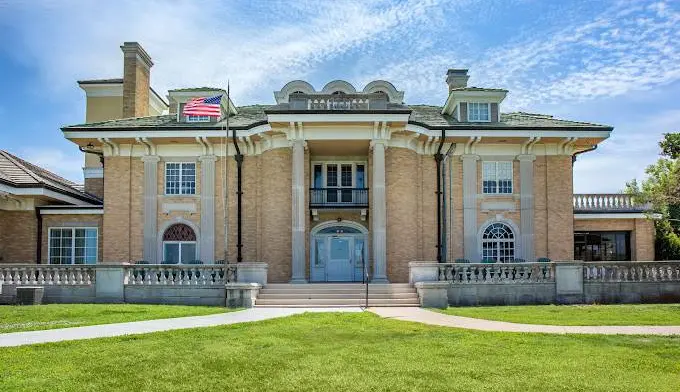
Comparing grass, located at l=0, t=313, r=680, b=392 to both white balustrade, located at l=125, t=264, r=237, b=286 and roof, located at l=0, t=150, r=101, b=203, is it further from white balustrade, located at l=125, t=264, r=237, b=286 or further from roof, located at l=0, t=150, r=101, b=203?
roof, located at l=0, t=150, r=101, b=203

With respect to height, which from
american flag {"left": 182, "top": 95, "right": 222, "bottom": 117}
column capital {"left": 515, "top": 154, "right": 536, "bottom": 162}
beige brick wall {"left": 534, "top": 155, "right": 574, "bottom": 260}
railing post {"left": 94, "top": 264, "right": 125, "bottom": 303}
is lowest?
railing post {"left": 94, "top": 264, "right": 125, "bottom": 303}

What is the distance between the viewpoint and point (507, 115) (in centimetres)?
3178

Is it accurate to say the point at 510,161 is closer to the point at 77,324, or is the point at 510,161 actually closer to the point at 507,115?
the point at 507,115

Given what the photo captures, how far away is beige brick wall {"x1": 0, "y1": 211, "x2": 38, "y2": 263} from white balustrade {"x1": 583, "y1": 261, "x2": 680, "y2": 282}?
2353 cm

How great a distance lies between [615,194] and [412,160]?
10990 mm

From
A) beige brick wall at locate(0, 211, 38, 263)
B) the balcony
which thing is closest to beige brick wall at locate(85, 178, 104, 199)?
beige brick wall at locate(0, 211, 38, 263)

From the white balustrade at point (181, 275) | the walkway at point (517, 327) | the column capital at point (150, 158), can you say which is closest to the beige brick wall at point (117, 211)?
the column capital at point (150, 158)

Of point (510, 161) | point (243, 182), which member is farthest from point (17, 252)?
point (510, 161)

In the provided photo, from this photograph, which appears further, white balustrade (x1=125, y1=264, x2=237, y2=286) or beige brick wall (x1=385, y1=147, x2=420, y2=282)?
beige brick wall (x1=385, y1=147, x2=420, y2=282)

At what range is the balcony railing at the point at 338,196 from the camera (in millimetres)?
28594

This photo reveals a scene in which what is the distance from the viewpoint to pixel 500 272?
22766 mm

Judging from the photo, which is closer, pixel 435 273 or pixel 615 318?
pixel 615 318

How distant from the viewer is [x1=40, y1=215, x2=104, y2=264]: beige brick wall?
1152 inches

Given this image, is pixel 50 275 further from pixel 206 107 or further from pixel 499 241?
pixel 499 241
